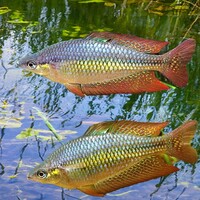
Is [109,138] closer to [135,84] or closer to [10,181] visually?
[135,84]

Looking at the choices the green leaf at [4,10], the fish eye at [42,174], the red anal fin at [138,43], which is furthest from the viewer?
the green leaf at [4,10]

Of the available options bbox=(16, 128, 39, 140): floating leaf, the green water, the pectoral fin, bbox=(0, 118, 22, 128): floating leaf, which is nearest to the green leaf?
the green water

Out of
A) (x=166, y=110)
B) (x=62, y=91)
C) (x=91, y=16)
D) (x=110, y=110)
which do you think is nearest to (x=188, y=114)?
(x=166, y=110)

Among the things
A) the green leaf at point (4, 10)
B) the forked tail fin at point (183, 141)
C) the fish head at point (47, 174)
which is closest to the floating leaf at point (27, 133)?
the fish head at point (47, 174)

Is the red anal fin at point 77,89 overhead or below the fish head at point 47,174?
overhead

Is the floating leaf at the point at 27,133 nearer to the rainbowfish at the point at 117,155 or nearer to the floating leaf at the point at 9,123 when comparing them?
the floating leaf at the point at 9,123

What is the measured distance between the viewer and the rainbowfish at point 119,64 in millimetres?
926

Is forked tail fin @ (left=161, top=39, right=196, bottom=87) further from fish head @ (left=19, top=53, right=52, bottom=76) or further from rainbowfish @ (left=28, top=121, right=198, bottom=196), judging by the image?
fish head @ (left=19, top=53, right=52, bottom=76)

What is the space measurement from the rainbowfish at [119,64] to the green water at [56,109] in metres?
0.68

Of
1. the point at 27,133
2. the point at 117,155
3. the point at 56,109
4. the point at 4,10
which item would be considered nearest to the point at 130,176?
the point at 117,155

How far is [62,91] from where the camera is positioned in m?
2.50

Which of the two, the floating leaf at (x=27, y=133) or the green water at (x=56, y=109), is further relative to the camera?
the floating leaf at (x=27, y=133)

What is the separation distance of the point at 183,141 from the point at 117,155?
0.34 ft

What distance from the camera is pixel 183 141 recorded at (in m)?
0.93
